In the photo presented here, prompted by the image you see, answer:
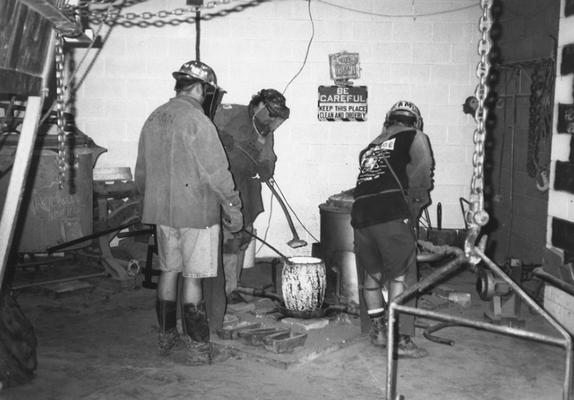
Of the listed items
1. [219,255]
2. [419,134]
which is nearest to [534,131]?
[419,134]

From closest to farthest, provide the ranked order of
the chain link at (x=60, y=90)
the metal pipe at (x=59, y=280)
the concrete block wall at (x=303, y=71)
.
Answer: the chain link at (x=60, y=90), the metal pipe at (x=59, y=280), the concrete block wall at (x=303, y=71)

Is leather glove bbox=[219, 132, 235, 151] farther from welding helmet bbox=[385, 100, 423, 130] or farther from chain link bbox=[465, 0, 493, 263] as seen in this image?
chain link bbox=[465, 0, 493, 263]

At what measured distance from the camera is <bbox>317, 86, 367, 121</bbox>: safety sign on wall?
345 inches

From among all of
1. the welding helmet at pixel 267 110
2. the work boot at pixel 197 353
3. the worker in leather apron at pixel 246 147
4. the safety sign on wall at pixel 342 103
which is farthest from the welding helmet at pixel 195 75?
the safety sign on wall at pixel 342 103

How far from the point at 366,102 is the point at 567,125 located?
3422mm

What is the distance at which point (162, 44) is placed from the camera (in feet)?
28.4

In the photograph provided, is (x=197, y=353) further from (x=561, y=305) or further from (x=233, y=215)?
(x=561, y=305)

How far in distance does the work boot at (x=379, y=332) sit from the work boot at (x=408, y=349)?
18 cm

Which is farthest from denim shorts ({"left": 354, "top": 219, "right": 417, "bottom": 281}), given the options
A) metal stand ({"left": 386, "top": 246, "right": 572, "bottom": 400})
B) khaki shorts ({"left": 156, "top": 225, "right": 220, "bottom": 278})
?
metal stand ({"left": 386, "top": 246, "right": 572, "bottom": 400})

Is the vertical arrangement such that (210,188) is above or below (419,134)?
below

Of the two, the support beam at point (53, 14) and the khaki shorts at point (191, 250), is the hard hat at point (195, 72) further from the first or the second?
the support beam at point (53, 14)

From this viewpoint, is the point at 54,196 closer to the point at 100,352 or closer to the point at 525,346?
the point at 100,352

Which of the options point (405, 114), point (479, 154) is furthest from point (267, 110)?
point (479, 154)

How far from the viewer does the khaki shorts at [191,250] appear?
4992 millimetres
